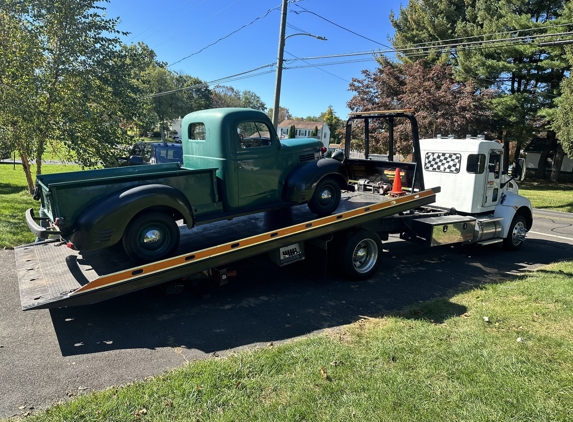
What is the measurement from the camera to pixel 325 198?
20.5 feet

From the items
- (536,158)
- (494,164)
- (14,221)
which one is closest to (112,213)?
(14,221)

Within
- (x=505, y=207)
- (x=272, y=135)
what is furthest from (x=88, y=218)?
(x=505, y=207)

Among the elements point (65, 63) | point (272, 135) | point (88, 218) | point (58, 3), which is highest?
point (58, 3)

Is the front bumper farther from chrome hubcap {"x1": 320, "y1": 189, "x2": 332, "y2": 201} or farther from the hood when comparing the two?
chrome hubcap {"x1": 320, "y1": 189, "x2": 332, "y2": 201}

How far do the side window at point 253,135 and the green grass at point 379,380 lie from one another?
2.77 m

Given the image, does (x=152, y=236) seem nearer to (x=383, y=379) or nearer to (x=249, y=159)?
(x=249, y=159)

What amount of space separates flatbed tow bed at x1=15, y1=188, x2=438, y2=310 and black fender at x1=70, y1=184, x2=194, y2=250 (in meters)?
0.41

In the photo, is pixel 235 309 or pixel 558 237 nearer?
pixel 235 309

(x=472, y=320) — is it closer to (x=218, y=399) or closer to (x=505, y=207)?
(x=218, y=399)

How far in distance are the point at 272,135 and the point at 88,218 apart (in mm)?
2784

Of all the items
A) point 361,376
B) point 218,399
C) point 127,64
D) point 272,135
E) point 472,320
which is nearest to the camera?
point 218,399

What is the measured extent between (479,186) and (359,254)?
3.32 meters

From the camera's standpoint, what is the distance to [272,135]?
19.0 ft

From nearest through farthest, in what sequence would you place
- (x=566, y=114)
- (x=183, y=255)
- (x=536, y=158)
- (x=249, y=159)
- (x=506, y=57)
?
1. (x=183, y=255)
2. (x=249, y=159)
3. (x=566, y=114)
4. (x=506, y=57)
5. (x=536, y=158)
